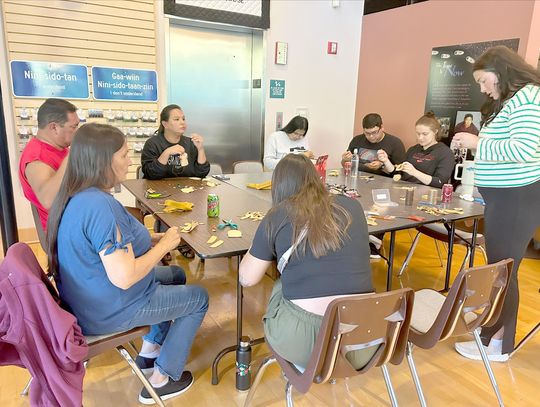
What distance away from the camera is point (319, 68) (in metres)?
5.30

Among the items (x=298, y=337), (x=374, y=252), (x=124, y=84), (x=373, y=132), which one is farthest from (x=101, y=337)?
(x=373, y=132)

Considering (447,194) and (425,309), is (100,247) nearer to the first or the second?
(425,309)

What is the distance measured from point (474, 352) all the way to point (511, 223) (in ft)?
2.62

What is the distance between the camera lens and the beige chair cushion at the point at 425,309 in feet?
5.97

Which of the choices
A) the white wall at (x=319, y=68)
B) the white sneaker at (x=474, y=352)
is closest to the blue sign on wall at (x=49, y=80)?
the white wall at (x=319, y=68)

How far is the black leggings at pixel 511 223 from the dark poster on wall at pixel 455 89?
2.30 metres

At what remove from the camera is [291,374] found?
1527mm

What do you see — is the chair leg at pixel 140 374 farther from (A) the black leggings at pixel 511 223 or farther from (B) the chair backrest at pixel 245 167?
(B) the chair backrest at pixel 245 167

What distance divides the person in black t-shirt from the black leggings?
1939mm

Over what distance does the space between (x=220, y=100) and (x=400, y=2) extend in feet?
7.96

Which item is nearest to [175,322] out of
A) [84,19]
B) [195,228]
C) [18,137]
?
[195,228]

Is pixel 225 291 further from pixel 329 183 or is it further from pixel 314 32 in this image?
pixel 314 32

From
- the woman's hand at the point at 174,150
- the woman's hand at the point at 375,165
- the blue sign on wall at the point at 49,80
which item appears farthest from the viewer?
the woman's hand at the point at 375,165

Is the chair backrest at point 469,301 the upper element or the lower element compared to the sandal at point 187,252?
upper
